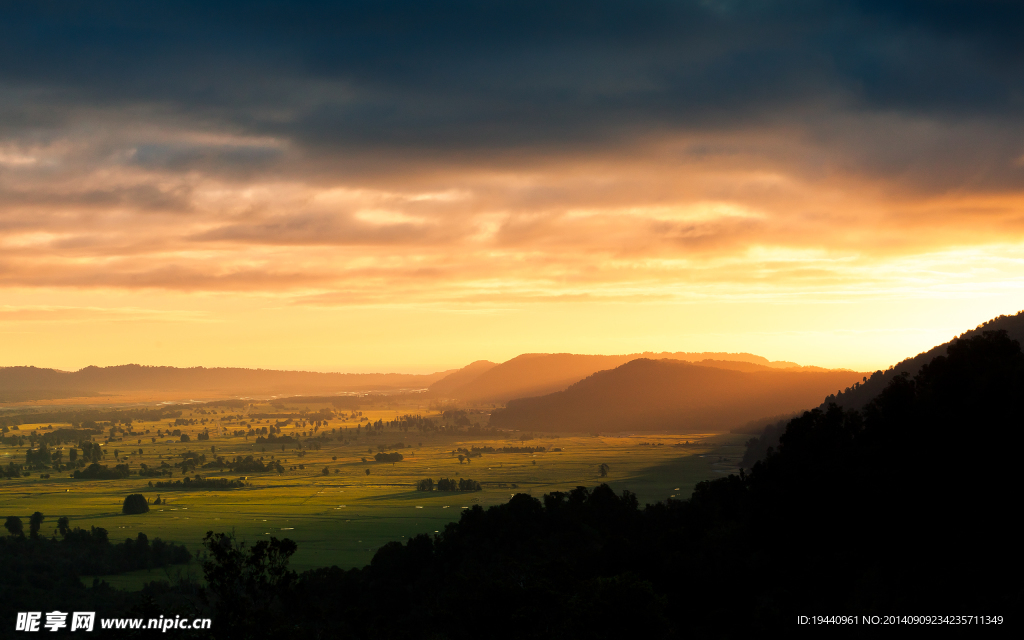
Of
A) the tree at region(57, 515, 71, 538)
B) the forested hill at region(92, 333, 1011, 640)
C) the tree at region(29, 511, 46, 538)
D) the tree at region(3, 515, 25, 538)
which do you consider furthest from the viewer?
the tree at region(3, 515, 25, 538)

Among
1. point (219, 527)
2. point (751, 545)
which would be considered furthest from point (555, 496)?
point (219, 527)

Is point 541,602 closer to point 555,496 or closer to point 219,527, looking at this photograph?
point 555,496

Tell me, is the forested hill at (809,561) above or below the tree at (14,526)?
above

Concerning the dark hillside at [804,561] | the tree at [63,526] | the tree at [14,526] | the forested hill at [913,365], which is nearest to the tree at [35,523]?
the tree at [14,526]

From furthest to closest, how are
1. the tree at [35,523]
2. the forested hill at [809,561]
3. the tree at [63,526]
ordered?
1. the tree at [35,523]
2. the tree at [63,526]
3. the forested hill at [809,561]

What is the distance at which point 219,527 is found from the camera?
454 ft

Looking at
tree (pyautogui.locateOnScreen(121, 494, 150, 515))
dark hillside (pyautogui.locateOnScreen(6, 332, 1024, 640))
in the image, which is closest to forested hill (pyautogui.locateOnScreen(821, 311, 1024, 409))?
dark hillside (pyautogui.locateOnScreen(6, 332, 1024, 640))

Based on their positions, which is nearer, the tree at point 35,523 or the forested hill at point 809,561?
the forested hill at point 809,561

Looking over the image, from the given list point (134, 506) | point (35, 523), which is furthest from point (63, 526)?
point (134, 506)

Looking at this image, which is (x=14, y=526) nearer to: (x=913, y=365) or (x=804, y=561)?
(x=804, y=561)

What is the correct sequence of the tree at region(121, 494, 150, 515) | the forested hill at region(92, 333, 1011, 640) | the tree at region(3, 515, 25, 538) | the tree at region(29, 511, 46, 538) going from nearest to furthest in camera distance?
the forested hill at region(92, 333, 1011, 640), the tree at region(29, 511, 46, 538), the tree at region(3, 515, 25, 538), the tree at region(121, 494, 150, 515)

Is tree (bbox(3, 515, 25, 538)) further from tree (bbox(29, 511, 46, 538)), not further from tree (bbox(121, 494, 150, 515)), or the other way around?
tree (bbox(121, 494, 150, 515))

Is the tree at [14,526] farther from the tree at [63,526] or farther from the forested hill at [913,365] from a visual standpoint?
the forested hill at [913,365]

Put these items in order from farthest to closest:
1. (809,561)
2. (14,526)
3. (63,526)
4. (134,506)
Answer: (134,506) < (14,526) < (63,526) < (809,561)
